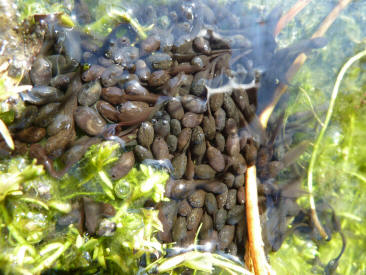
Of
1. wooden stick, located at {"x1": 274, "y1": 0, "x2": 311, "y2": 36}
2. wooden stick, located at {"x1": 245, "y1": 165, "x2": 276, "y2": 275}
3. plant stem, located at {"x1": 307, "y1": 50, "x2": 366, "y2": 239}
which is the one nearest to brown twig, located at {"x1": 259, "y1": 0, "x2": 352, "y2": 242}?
plant stem, located at {"x1": 307, "y1": 50, "x2": 366, "y2": 239}

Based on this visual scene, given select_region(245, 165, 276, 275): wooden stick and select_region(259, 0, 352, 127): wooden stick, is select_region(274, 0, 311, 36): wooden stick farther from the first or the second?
select_region(245, 165, 276, 275): wooden stick

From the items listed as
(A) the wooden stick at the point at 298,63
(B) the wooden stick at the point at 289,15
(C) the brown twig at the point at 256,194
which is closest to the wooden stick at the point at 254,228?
(C) the brown twig at the point at 256,194

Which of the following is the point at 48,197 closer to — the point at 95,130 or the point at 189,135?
the point at 95,130

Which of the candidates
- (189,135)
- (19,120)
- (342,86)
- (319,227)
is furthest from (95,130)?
(342,86)

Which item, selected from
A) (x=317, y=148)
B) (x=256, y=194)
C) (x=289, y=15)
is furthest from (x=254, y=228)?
(x=289, y=15)

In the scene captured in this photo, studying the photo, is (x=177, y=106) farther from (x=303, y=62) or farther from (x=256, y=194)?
(x=303, y=62)

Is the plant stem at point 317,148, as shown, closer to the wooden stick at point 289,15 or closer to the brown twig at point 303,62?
the brown twig at point 303,62
